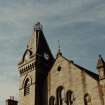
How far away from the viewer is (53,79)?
4456 cm

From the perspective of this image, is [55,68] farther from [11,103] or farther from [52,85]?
[11,103]

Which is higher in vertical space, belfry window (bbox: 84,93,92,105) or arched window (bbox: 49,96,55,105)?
arched window (bbox: 49,96,55,105)

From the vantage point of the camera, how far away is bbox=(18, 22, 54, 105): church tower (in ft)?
147

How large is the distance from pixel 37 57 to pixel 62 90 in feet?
21.9

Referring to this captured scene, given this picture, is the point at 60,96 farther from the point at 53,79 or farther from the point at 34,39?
the point at 34,39

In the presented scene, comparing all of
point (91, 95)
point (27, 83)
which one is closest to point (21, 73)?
point (27, 83)

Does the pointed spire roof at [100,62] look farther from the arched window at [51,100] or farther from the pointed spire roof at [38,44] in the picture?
the pointed spire roof at [38,44]

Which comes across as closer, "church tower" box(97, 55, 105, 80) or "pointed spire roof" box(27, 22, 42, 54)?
"church tower" box(97, 55, 105, 80)

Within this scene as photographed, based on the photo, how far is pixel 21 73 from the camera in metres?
48.7

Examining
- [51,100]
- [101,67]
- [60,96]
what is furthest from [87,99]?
[51,100]

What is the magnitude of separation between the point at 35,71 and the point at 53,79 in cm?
302

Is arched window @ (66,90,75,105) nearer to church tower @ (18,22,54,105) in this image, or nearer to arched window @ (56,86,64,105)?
arched window @ (56,86,64,105)

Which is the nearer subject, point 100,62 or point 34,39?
point 100,62

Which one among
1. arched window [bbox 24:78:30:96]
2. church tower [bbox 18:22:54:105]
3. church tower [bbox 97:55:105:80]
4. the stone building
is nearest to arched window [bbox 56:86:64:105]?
the stone building
